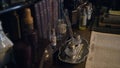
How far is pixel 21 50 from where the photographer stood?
839 millimetres

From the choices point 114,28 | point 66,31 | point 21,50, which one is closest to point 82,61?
point 66,31

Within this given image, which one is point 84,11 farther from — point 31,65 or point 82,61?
point 31,65

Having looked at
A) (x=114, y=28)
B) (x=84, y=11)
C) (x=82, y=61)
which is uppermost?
(x=84, y=11)

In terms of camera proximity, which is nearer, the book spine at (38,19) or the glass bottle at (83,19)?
the book spine at (38,19)

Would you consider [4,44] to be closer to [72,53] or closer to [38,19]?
[38,19]

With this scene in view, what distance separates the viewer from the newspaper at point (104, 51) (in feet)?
3.47

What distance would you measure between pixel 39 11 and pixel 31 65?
0.27m

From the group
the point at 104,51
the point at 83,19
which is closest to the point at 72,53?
the point at 104,51

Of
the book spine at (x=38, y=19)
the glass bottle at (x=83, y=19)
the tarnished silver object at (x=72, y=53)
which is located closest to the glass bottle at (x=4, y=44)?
the book spine at (x=38, y=19)

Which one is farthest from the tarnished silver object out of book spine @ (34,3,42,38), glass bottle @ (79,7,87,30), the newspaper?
glass bottle @ (79,7,87,30)

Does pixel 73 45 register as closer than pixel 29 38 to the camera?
No

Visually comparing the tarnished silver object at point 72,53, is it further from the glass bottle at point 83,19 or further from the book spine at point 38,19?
the glass bottle at point 83,19

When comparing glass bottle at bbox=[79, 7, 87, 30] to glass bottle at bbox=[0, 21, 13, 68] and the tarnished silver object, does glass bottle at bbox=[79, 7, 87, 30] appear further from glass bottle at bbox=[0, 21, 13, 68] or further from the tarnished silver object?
glass bottle at bbox=[0, 21, 13, 68]

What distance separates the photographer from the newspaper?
1.06 m
